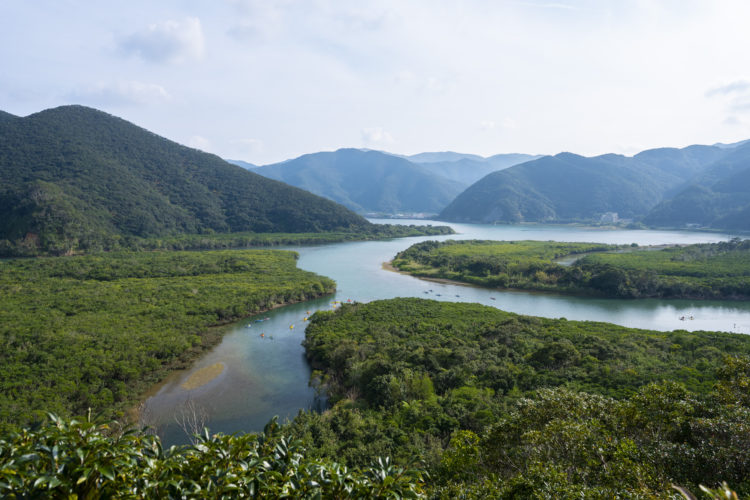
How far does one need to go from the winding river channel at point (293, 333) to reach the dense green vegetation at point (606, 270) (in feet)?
6.84

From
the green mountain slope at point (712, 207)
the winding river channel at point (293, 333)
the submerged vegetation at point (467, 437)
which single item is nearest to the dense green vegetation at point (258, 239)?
the winding river channel at point (293, 333)

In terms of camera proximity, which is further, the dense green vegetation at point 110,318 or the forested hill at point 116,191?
the forested hill at point 116,191

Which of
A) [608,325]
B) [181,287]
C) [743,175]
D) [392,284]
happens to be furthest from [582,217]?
[181,287]

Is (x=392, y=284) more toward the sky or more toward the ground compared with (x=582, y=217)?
more toward the ground

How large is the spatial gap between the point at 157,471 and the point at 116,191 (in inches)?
4423

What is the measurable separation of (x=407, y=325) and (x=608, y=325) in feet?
56.2

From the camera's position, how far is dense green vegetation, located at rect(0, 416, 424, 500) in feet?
12.0

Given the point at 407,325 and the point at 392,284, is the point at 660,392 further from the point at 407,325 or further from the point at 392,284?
the point at 392,284

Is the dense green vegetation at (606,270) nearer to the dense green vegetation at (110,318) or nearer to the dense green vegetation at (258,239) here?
the dense green vegetation at (110,318)

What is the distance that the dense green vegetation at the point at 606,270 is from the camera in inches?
1923

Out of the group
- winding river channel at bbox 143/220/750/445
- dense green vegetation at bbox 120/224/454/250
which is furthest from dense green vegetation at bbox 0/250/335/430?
dense green vegetation at bbox 120/224/454/250

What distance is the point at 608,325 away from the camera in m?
32.2

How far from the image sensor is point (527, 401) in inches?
406

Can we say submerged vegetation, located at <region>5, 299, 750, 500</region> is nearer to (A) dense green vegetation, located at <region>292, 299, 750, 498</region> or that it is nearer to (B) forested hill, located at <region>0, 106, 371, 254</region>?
(A) dense green vegetation, located at <region>292, 299, 750, 498</region>
